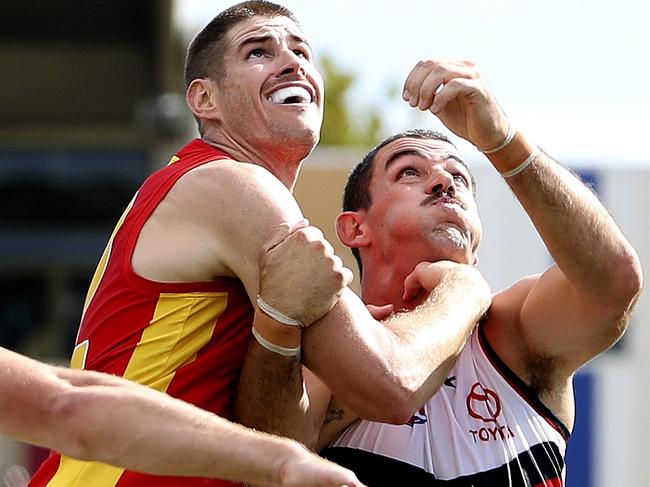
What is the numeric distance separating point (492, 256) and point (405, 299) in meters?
9.52

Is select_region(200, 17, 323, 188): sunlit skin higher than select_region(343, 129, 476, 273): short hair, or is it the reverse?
select_region(200, 17, 323, 188): sunlit skin

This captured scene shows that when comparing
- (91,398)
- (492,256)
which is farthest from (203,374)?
(492,256)

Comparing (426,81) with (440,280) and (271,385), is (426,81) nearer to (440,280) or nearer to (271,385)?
(440,280)

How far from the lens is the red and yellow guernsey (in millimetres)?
4508

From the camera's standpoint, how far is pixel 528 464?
200 inches

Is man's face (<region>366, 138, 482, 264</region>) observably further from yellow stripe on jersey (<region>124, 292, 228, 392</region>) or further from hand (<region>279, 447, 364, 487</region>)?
hand (<region>279, 447, 364, 487</region>)

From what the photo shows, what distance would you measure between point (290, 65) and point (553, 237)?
3.61ft

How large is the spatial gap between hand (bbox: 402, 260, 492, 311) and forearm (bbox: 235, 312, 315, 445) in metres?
0.79

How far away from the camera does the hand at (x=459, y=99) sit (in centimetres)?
479

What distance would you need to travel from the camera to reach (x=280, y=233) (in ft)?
14.6

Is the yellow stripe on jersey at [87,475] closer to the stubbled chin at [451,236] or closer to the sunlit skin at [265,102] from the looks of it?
the sunlit skin at [265,102]

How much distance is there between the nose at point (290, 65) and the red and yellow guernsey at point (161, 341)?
618mm

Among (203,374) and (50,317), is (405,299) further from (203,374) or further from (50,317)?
(50,317)

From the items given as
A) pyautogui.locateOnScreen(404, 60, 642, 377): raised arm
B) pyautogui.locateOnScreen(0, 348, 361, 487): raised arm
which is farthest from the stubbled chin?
pyautogui.locateOnScreen(0, 348, 361, 487): raised arm
